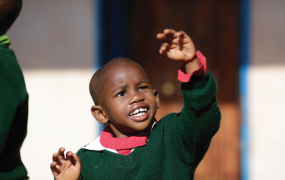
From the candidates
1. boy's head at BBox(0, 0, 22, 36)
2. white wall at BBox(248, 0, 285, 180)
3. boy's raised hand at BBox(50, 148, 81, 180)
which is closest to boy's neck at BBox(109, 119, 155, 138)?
boy's raised hand at BBox(50, 148, 81, 180)

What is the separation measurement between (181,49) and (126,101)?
348 mm

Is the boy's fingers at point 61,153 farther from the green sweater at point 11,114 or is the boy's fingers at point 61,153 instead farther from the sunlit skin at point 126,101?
the green sweater at point 11,114

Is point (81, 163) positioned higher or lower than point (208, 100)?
lower

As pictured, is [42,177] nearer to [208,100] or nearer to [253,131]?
[253,131]

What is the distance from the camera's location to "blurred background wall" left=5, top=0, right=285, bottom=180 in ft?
11.0

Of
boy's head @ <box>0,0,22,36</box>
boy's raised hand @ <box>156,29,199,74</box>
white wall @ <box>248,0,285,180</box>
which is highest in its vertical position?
boy's head @ <box>0,0,22,36</box>

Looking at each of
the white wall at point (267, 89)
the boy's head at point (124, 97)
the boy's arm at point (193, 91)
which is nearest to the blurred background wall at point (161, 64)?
the white wall at point (267, 89)

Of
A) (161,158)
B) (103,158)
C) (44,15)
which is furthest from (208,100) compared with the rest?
(44,15)

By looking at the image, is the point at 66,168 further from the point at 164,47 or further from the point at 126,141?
the point at 164,47

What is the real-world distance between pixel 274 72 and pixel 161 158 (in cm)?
246

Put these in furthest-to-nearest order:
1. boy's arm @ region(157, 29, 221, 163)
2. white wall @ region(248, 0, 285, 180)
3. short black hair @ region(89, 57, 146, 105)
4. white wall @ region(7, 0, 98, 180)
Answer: white wall @ region(7, 0, 98, 180), white wall @ region(248, 0, 285, 180), short black hair @ region(89, 57, 146, 105), boy's arm @ region(157, 29, 221, 163)

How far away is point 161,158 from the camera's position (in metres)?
1.36

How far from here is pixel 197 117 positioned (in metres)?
1.26

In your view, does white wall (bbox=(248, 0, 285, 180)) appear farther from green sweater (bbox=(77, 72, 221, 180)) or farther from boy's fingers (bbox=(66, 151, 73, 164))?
boy's fingers (bbox=(66, 151, 73, 164))
